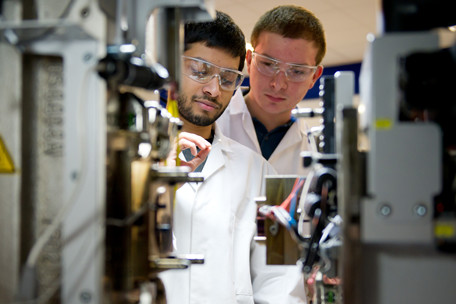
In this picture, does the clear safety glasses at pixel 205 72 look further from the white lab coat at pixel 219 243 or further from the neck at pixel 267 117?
the neck at pixel 267 117

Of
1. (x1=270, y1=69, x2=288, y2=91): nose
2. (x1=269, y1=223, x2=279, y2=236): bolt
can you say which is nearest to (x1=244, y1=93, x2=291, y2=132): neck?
(x1=270, y1=69, x2=288, y2=91): nose

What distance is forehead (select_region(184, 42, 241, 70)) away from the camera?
2498 mm

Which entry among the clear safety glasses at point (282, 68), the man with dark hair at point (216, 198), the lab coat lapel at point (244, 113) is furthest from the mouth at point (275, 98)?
the man with dark hair at point (216, 198)

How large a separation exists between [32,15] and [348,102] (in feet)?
2.89

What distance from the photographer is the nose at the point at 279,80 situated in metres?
2.88

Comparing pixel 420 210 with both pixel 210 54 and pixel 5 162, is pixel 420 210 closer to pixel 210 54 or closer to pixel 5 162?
pixel 5 162

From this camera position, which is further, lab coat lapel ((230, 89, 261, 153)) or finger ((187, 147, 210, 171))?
lab coat lapel ((230, 89, 261, 153))

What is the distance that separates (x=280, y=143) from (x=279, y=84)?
17.0 inches

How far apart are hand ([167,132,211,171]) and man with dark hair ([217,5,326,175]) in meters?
0.64

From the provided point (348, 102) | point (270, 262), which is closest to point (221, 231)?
point (270, 262)

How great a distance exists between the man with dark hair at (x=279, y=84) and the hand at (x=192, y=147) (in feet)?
2.11

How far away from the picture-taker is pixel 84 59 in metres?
1.20

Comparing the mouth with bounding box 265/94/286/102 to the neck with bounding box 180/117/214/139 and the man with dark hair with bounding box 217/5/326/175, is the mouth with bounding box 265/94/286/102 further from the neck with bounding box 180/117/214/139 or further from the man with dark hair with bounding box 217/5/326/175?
the neck with bounding box 180/117/214/139

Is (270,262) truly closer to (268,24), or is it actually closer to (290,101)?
(290,101)
